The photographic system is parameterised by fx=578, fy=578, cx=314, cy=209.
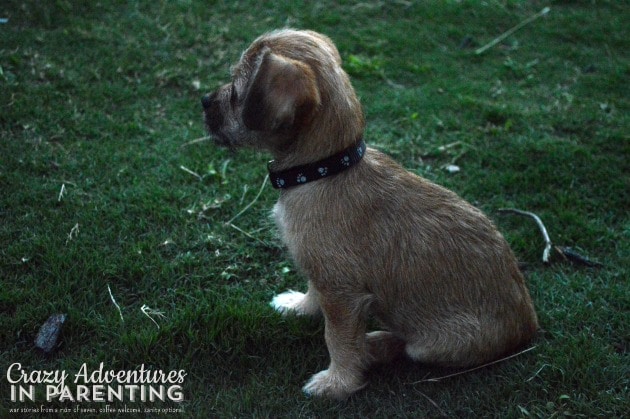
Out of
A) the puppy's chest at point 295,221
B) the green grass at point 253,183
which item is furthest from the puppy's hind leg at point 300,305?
the puppy's chest at point 295,221

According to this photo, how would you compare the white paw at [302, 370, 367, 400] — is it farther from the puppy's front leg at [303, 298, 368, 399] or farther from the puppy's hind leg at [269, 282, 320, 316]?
the puppy's hind leg at [269, 282, 320, 316]

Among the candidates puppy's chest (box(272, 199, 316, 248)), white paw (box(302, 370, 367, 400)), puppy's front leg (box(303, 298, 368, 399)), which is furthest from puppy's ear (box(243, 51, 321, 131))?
white paw (box(302, 370, 367, 400))

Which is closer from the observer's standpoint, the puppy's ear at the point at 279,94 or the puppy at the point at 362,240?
the puppy's ear at the point at 279,94

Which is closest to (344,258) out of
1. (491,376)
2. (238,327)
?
(238,327)

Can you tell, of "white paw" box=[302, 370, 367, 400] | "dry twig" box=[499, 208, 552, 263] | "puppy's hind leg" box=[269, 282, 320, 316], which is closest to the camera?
"white paw" box=[302, 370, 367, 400]

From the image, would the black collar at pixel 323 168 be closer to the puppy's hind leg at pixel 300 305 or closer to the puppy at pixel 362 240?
the puppy at pixel 362 240

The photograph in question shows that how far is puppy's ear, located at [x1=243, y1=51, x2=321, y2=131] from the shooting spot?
3122mm

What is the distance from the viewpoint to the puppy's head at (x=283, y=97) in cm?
315

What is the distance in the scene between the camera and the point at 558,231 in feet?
16.8

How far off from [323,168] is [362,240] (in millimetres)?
501

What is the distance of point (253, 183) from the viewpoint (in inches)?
220

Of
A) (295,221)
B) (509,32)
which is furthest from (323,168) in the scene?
(509,32)

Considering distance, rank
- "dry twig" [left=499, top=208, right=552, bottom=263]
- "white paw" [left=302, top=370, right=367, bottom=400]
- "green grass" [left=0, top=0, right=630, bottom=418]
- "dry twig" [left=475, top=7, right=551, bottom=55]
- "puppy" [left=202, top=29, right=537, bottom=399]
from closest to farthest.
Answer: "puppy" [left=202, top=29, right=537, bottom=399] < "white paw" [left=302, top=370, right=367, bottom=400] < "green grass" [left=0, top=0, right=630, bottom=418] < "dry twig" [left=499, top=208, right=552, bottom=263] < "dry twig" [left=475, top=7, right=551, bottom=55]

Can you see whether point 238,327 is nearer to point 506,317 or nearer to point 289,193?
point 289,193
